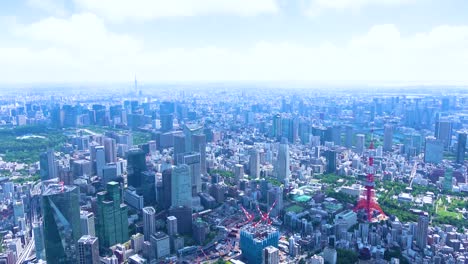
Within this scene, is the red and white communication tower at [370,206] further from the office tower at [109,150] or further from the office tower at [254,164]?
the office tower at [109,150]

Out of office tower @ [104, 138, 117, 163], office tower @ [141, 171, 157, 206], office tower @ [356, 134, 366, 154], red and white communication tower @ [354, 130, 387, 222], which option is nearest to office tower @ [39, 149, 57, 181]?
office tower @ [104, 138, 117, 163]

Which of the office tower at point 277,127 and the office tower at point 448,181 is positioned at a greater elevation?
the office tower at point 277,127

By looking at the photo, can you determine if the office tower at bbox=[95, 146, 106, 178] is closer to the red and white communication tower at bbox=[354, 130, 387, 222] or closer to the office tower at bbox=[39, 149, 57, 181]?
the office tower at bbox=[39, 149, 57, 181]

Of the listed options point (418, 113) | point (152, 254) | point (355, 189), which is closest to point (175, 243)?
point (152, 254)

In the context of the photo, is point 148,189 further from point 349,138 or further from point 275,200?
point 349,138

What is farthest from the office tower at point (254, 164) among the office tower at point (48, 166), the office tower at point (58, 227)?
the office tower at point (58, 227)

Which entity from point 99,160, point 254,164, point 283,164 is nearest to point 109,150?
point 99,160

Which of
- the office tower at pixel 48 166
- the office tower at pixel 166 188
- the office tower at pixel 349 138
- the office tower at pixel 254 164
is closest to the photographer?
the office tower at pixel 166 188
